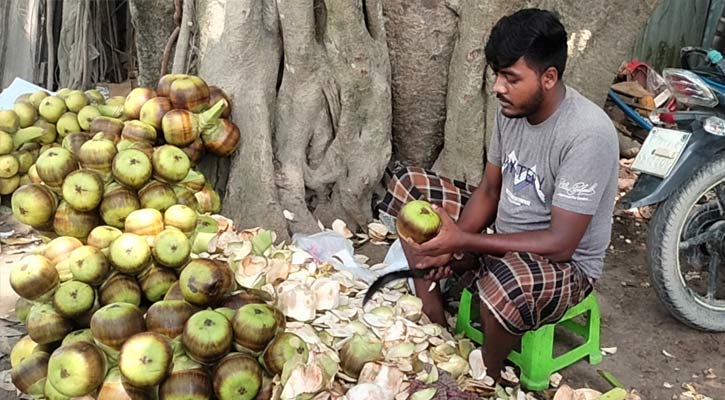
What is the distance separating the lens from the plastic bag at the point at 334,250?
3.25m

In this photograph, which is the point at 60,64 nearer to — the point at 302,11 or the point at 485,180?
the point at 302,11

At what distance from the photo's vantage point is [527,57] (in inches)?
92.8

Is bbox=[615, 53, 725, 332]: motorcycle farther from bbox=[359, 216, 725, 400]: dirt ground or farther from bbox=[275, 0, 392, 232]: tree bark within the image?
bbox=[275, 0, 392, 232]: tree bark

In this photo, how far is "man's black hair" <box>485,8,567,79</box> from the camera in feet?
7.63

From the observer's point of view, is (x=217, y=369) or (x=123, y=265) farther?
(x=123, y=265)

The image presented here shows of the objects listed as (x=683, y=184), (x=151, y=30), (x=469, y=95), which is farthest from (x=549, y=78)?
(x=151, y=30)

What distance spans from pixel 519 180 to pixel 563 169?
260 mm

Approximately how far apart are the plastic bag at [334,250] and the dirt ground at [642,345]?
208 mm

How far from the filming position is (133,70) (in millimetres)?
5938

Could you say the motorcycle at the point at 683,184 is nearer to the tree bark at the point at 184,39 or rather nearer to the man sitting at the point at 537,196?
the man sitting at the point at 537,196

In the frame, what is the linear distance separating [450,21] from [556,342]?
1.68 m

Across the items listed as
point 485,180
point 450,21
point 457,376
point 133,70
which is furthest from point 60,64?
point 457,376

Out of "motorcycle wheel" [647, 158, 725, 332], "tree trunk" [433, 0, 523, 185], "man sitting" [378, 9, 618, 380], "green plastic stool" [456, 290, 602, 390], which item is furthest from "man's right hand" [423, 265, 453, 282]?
"tree trunk" [433, 0, 523, 185]

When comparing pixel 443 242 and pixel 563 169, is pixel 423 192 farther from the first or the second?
pixel 563 169
